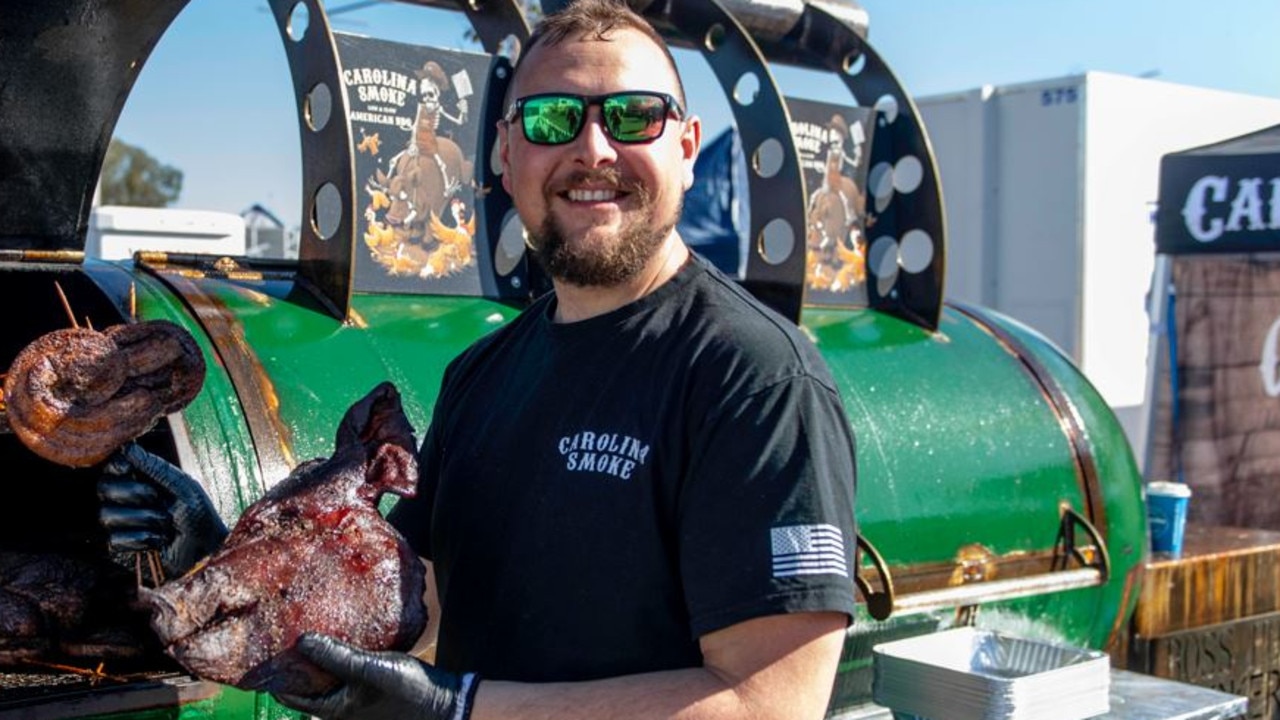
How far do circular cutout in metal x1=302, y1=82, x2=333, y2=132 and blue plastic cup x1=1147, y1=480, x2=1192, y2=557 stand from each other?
3.51 meters

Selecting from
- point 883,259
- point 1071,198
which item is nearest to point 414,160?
point 883,259

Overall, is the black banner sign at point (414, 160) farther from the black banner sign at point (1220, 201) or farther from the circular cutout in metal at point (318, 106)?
the black banner sign at point (1220, 201)

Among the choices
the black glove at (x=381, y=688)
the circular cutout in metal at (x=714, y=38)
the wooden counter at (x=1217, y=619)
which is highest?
the circular cutout in metal at (x=714, y=38)

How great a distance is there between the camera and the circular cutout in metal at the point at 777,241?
4.52 metres

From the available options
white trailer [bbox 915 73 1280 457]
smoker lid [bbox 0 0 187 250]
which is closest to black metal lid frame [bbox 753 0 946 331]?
smoker lid [bbox 0 0 187 250]

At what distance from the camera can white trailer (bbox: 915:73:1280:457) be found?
1101cm

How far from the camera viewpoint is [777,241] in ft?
15.0

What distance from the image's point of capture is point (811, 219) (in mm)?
4953

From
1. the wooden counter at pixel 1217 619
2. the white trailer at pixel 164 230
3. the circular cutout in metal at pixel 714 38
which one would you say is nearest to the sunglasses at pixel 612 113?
the circular cutout in metal at pixel 714 38

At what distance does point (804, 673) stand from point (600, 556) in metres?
0.33

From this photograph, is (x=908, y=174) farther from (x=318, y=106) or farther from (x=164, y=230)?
(x=164, y=230)

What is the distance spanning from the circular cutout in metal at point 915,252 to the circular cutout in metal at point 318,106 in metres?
2.27

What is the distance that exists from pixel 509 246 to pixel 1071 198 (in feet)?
26.2

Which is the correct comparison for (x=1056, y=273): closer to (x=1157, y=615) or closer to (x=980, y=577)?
(x=1157, y=615)
